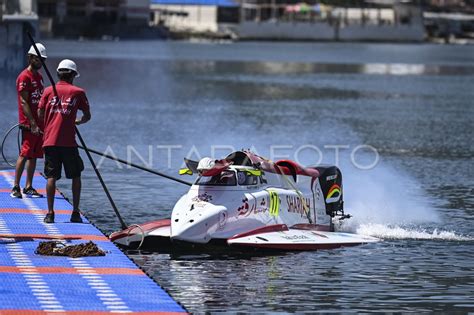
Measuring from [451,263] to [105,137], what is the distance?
22.5 m

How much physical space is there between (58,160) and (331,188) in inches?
178

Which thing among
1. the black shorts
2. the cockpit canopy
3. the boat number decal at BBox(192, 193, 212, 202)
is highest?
the black shorts

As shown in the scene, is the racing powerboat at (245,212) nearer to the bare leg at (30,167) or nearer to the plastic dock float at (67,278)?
the plastic dock float at (67,278)

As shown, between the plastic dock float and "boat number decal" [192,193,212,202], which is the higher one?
"boat number decal" [192,193,212,202]

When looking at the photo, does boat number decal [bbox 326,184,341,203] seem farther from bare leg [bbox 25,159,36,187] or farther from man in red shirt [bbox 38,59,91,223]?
bare leg [bbox 25,159,36,187]

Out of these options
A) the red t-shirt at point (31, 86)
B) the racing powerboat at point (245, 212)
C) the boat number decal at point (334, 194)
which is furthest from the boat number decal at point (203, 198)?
the red t-shirt at point (31, 86)

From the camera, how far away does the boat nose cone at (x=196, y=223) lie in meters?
18.5

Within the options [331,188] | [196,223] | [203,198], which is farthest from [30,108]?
[331,188]

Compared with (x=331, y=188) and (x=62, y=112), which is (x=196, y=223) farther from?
(x=331, y=188)

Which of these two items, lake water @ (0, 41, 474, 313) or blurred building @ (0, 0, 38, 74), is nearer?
lake water @ (0, 41, 474, 313)

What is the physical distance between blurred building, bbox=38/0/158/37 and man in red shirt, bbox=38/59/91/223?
159061 millimetres

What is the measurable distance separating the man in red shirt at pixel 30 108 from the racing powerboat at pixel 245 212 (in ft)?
8.02

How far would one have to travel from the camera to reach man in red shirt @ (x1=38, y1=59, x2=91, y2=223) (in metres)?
18.9

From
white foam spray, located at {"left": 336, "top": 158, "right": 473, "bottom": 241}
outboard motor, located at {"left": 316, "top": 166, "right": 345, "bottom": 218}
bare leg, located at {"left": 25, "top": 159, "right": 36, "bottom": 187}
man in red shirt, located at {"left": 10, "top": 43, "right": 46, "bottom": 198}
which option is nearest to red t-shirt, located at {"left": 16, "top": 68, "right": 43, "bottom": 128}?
man in red shirt, located at {"left": 10, "top": 43, "right": 46, "bottom": 198}
